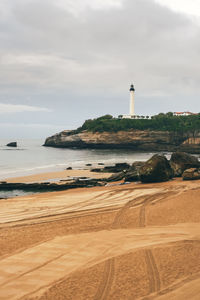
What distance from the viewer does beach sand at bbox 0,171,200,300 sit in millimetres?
5465

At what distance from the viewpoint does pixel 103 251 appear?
24.4 ft

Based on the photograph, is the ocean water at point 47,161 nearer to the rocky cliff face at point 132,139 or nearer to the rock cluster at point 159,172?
the rock cluster at point 159,172

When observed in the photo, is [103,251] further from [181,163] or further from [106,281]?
[181,163]

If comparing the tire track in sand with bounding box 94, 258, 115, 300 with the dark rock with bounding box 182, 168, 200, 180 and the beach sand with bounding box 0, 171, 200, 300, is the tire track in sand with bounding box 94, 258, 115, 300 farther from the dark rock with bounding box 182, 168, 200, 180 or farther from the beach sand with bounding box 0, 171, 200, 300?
the dark rock with bounding box 182, 168, 200, 180

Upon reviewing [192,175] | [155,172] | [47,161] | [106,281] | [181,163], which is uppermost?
[181,163]

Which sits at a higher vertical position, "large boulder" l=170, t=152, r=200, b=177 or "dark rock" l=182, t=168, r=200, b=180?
"large boulder" l=170, t=152, r=200, b=177

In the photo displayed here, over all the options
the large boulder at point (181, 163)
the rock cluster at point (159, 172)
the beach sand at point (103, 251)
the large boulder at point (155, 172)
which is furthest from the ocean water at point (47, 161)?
the beach sand at point (103, 251)

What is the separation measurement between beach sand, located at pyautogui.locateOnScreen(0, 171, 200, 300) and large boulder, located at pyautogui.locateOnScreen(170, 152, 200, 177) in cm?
1099

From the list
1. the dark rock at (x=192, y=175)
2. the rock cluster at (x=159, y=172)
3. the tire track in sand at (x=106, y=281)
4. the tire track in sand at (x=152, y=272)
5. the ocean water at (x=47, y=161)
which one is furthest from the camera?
the ocean water at (x=47, y=161)

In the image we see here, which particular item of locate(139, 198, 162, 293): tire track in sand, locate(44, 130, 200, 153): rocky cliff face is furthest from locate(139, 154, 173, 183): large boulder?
locate(44, 130, 200, 153): rocky cliff face

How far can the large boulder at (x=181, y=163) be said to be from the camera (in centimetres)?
2408

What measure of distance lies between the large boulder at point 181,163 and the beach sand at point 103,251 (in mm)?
10988

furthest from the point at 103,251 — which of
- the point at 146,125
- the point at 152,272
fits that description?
the point at 146,125

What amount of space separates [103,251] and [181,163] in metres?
18.9
